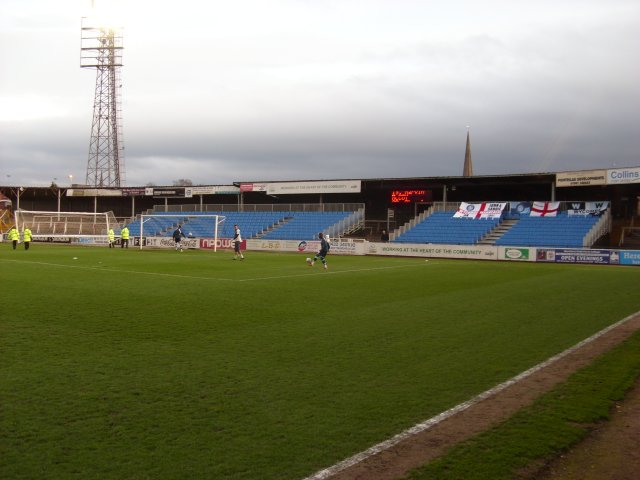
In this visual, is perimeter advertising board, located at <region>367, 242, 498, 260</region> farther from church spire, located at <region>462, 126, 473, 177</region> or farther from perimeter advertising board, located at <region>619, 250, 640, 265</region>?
church spire, located at <region>462, 126, 473, 177</region>

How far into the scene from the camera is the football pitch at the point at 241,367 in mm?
4434

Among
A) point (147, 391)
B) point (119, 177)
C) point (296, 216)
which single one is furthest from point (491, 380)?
point (119, 177)

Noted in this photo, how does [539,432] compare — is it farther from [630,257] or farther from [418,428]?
[630,257]

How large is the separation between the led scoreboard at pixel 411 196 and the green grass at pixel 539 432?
39.4 m

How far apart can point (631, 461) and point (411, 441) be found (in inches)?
68.7

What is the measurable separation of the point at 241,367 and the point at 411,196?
40.6 metres

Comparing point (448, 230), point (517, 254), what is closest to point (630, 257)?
point (517, 254)

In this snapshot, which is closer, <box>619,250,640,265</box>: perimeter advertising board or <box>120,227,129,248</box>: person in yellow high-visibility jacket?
<box>619,250,640,265</box>: perimeter advertising board

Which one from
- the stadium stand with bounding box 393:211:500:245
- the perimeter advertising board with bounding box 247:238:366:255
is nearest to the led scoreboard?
the stadium stand with bounding box 393:211:500:245

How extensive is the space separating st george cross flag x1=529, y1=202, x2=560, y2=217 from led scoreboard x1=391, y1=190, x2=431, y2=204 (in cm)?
821

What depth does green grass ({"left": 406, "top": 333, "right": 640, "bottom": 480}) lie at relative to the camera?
168 inches

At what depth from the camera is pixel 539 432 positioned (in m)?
5.07

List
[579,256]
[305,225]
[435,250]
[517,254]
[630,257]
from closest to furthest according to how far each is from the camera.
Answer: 1. [630,257]
2. [579,256]
3. [517,254]
4. [435,250]
5. [305,225]

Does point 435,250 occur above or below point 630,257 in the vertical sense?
above
